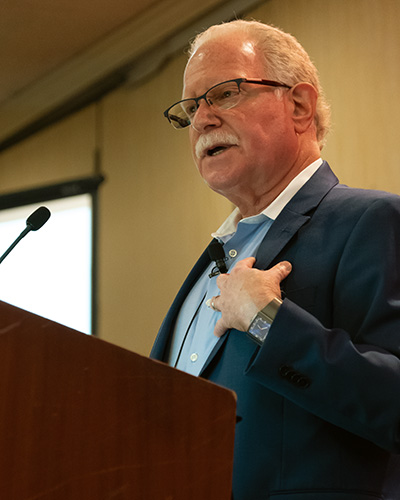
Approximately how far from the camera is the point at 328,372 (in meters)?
1.02

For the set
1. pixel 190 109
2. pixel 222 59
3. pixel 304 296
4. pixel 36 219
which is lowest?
pixel 304 296

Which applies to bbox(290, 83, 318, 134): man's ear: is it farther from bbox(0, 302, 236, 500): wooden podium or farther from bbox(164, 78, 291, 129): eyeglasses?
bbox(0, 302, 236, 500): wooden podium

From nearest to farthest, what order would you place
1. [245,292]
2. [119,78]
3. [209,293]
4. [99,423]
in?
[99,423] < [245,292] < [209,293] < [119,78]

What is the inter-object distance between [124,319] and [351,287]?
10.5ft

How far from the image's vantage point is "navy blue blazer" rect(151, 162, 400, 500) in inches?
40.4

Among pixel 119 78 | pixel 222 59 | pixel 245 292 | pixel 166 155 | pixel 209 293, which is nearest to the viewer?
pixel 245 292

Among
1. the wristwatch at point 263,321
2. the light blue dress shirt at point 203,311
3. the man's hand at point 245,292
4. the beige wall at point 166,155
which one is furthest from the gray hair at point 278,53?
the beige wall at point 166,155

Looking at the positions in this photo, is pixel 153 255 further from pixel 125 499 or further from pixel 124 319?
Answer: pixel 125 499

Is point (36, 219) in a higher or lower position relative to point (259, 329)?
higher

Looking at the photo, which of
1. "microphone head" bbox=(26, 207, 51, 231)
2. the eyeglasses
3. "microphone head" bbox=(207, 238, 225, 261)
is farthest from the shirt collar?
"microphone head" bbox=(26, 207, 51, 231)

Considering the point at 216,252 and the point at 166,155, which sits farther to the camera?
the point at 166,155

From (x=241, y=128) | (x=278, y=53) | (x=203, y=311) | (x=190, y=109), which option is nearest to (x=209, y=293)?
(x=203, y=311)

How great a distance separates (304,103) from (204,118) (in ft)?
0.84

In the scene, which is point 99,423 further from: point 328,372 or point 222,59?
point 222,59
